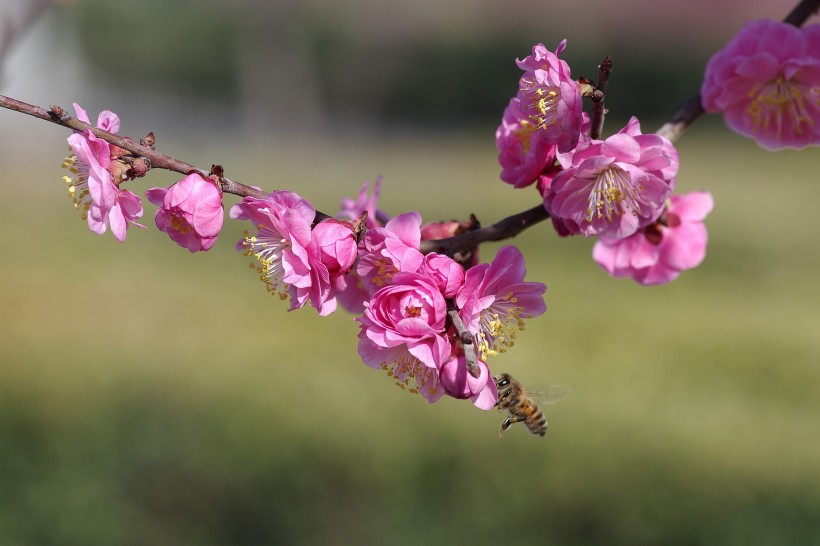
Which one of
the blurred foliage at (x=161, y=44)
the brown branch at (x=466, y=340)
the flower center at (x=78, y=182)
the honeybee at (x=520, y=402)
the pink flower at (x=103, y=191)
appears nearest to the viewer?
the brown branch at (x=466, y=340)

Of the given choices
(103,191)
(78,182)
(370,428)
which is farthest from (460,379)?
(370,428)

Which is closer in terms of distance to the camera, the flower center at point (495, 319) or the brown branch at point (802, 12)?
the flower center at point (495, 319)

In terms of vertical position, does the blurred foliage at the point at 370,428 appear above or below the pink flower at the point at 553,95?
below

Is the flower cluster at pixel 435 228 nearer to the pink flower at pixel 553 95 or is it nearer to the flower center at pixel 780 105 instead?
the pink flower at pixel 553 95

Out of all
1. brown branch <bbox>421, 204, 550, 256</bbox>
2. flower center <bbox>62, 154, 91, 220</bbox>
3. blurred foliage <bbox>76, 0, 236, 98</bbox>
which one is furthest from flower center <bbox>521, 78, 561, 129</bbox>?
blurred foliage <bbox>76, 0, 236, 98</bbox>

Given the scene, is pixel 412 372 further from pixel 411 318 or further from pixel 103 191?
pixel 103 191

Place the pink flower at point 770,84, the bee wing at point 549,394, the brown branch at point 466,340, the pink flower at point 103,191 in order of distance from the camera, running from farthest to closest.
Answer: the bee wing at point 549,394
the pink flower at point 770,84
the pink flower at point 103,191
the brown branch at point 466,340

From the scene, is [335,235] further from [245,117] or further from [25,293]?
[245,117]

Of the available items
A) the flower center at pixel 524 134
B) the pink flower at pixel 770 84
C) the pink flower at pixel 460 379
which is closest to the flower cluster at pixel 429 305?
the pink flower at pixel 460 379
